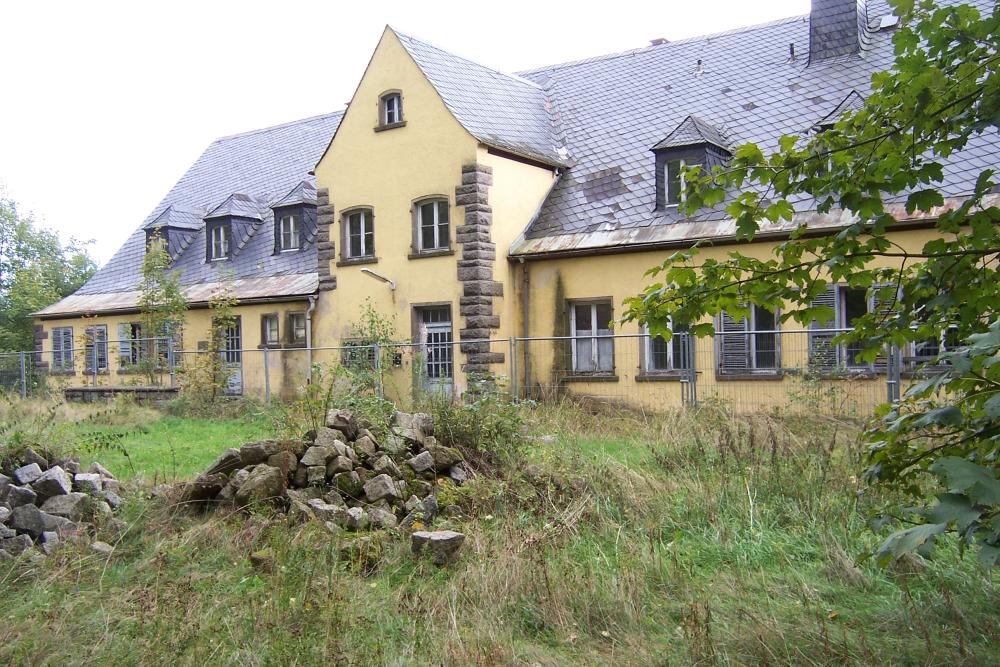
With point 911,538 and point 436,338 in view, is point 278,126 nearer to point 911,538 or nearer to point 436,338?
point 436,338

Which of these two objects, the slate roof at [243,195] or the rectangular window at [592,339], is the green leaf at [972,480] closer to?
the rectangular window at [592,339]

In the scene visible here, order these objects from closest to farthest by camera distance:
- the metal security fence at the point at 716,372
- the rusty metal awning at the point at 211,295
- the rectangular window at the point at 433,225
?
the metal security fence at the point at 716,372, the rectangular window at the point at 433,225, the rusty metal awning at the point at 211,295

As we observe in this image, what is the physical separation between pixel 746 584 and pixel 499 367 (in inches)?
552

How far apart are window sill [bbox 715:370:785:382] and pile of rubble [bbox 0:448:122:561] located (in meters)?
11.7

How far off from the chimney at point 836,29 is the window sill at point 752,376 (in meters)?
8.47

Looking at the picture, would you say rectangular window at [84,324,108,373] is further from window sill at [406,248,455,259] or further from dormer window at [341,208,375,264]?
window sill at [406,248,455,259]

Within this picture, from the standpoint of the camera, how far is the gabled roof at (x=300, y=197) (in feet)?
83.6

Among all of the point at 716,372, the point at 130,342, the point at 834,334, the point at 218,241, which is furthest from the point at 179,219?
the point at 834,334

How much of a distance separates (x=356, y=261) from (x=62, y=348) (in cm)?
1446

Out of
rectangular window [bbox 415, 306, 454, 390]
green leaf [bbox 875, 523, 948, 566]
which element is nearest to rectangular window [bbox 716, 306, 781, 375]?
rectangular window [bbox 415, 306, 454, 390]

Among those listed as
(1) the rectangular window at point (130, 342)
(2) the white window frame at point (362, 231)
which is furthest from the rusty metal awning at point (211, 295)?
(2) the white window frame at point (362, 231)

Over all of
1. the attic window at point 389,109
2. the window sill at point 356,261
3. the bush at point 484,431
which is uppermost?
the attic window at point 389,109

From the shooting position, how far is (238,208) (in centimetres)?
2823

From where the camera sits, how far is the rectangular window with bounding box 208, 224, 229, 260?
91.5 feet
